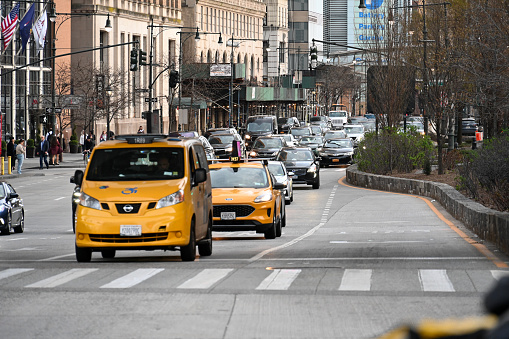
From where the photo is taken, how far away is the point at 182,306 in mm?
9484

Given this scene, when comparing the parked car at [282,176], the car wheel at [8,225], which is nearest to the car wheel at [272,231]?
the car wheel at [8,225]

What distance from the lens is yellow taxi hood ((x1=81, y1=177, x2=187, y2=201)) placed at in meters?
14.4

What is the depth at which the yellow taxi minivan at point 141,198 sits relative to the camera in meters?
14.2

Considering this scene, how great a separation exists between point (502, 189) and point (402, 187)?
15.5 meters

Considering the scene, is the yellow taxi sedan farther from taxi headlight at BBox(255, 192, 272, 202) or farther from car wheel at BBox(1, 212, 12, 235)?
car wheel at BBox(1, 212, 12, 235)

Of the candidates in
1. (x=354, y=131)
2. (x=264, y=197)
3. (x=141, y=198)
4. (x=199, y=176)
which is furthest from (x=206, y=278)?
(x=354, y=131)

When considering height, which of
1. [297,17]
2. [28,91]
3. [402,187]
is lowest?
[402,187]

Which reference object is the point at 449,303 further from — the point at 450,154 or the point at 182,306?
the point at 450,154

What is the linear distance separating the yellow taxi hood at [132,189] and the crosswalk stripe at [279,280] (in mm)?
2380

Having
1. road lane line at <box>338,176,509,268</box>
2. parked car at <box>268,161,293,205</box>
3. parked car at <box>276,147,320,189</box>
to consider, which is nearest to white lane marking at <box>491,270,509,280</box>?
road lane line at <box>338,176,509,268</box>

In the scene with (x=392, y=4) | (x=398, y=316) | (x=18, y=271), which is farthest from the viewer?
(x=392, y=4)

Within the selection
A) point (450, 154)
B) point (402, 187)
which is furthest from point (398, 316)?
point (450, 154)

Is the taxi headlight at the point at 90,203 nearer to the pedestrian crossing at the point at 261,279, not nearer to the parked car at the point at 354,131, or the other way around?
the pedestrian crossing at the point at 261,279

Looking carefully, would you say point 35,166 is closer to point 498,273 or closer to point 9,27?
point 9,27
